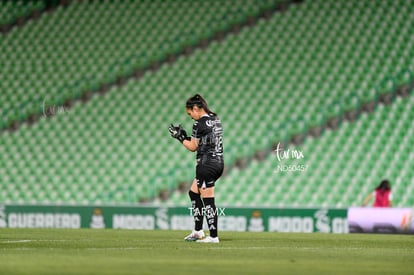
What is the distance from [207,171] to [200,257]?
9.21 ft

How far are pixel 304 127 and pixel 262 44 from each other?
3.13 meters

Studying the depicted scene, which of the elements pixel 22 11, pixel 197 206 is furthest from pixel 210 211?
pixel 22 11

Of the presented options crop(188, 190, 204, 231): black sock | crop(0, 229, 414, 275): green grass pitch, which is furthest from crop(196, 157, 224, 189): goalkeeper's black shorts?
crop(0, 229, 414, 275): green grass pitch

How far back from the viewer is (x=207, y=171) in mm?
12516

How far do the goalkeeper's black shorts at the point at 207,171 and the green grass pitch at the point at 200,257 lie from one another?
82 centimetres

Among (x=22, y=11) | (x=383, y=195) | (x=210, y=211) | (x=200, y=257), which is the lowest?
(x=200, y=257)

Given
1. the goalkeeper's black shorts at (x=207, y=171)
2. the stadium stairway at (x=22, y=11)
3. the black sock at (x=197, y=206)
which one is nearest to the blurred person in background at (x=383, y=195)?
the black sock at (x=197, y=206)

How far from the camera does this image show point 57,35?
25828 mm

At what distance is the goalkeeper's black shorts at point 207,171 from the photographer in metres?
12.5

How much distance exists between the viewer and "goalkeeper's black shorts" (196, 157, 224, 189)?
41.0 ft

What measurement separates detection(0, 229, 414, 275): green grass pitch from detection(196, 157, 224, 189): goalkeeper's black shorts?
819mm

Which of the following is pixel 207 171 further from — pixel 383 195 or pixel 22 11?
pixel 22 11

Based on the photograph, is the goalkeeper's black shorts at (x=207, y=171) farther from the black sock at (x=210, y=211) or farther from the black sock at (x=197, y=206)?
the black sock at (x=197, y=206)

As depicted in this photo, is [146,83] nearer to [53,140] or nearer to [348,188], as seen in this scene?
[53,140]
